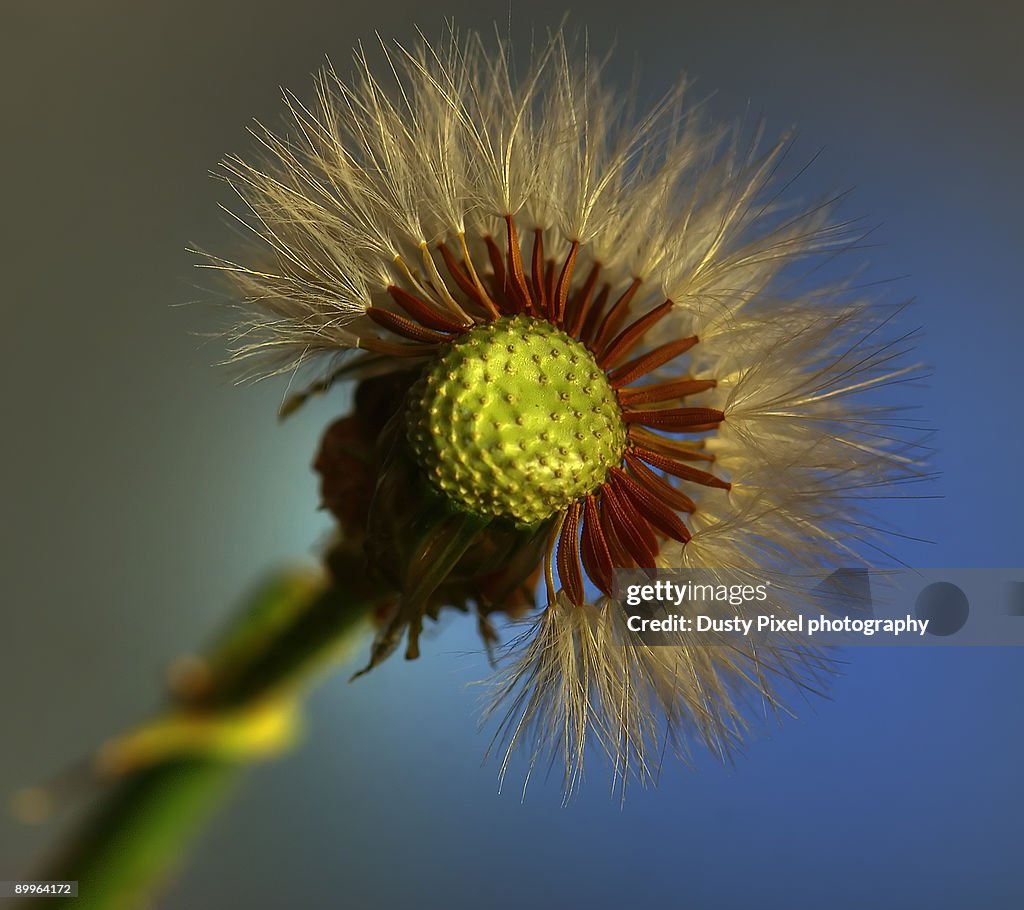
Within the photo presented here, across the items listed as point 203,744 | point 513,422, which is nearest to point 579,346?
point 513,422

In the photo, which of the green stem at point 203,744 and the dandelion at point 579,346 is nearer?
the dandelion at point 579,346

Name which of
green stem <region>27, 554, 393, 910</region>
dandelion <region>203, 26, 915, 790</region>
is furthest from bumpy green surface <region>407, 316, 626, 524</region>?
green stem <region>27, 554, 393, 910</region>

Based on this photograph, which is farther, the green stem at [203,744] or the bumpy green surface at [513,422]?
the green stem at [203,744]

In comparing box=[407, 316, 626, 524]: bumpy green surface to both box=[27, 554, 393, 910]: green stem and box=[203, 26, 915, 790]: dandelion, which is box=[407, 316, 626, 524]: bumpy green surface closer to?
box=[203, 26, 915, 790]: dandelion

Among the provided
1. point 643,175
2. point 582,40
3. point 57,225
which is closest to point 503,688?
point 643,175

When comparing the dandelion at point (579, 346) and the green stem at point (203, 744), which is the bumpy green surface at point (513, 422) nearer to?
the dandelion at point (579, 346)

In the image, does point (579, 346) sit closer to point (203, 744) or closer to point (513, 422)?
point (513, 422)

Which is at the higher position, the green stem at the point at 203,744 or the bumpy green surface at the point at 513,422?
the bumpy green surface at the point at 513,422

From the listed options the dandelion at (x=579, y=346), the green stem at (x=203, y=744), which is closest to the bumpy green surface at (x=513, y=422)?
the dandelion at (x=579, y=346)
